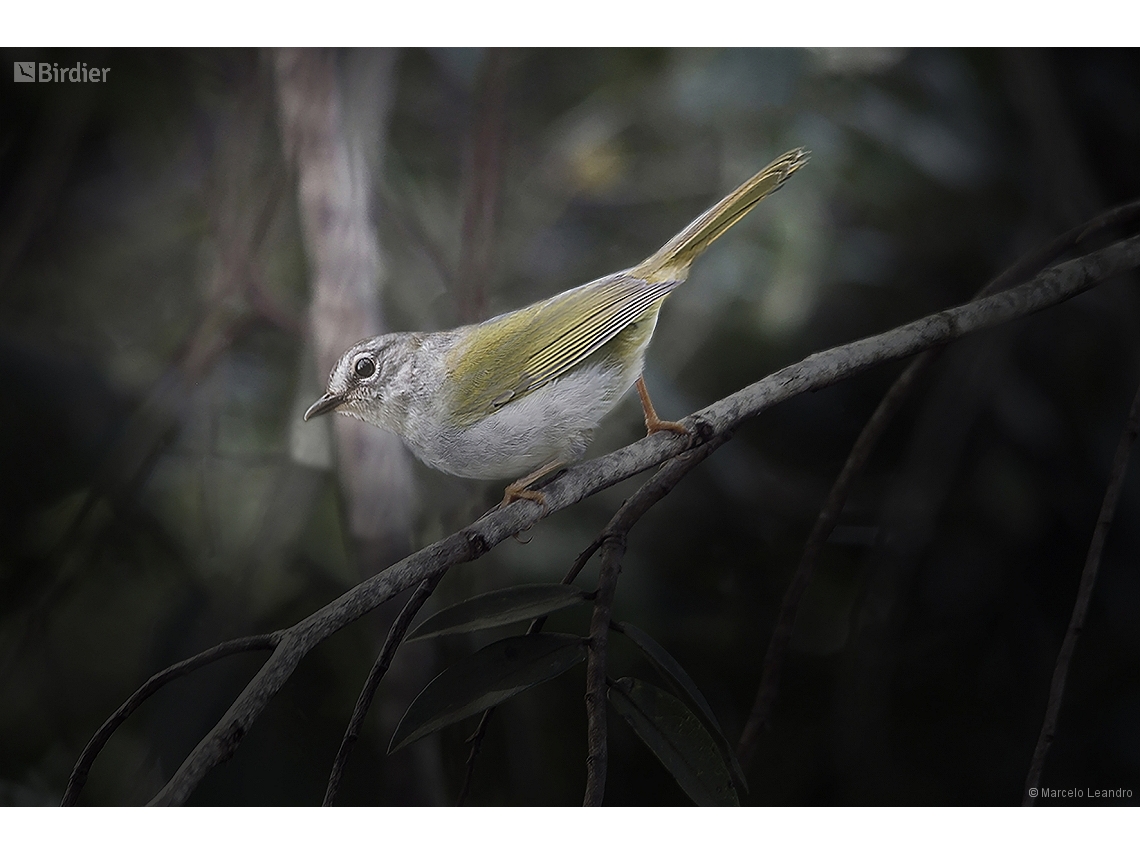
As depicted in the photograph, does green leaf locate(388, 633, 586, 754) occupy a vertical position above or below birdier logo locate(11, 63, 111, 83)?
below

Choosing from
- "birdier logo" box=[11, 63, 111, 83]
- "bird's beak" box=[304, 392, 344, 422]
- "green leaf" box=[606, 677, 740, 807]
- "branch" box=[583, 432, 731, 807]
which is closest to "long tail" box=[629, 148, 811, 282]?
"branch" box=[583, 432, 731, 807]

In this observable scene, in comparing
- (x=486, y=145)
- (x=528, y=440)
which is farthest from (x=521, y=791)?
(x=486, y=145)

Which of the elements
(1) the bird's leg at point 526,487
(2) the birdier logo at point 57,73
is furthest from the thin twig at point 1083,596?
(2) the birdier logo at point 57,73

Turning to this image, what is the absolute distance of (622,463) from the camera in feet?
4.73

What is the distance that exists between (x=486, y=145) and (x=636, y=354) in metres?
0.46

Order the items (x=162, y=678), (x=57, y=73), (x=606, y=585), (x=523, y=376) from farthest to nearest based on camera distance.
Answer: (x=57, y=73) → (x=523, y=376) → (x=606, y=585) → (x=162, y=678)

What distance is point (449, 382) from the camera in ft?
4.89

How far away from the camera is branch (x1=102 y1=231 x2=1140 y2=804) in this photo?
1.19 m

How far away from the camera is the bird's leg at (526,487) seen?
4.68ft

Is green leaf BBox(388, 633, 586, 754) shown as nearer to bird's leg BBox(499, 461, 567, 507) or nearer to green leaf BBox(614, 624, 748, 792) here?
green leaf BBox(614, 624, 748, 792)

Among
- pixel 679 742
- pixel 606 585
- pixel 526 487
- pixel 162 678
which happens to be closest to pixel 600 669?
pixel 606 585

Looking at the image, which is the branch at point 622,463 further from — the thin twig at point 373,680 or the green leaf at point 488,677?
the green leaf at point 488,677

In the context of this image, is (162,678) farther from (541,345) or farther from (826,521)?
(826,521)

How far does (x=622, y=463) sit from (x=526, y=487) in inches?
6.6
